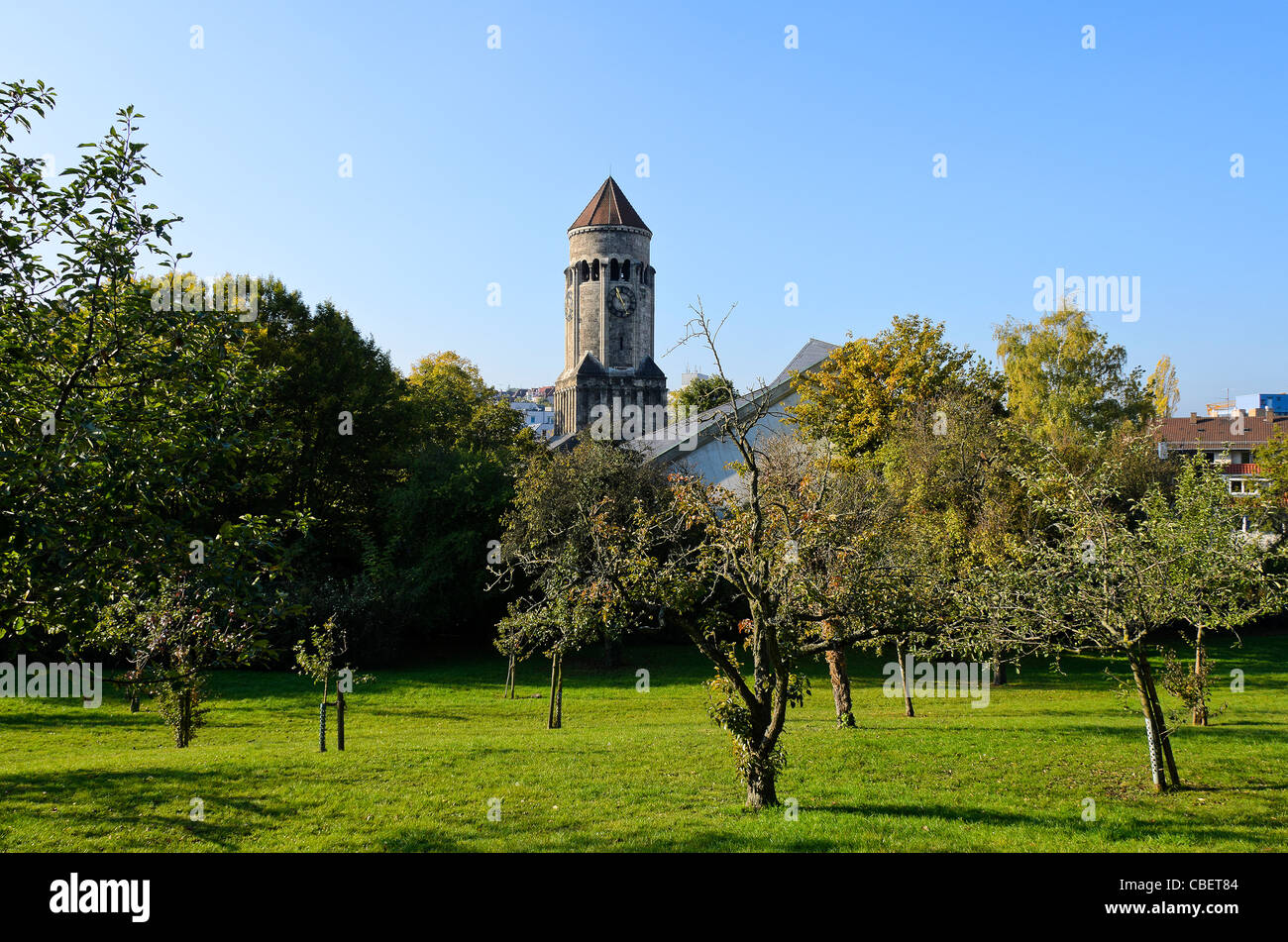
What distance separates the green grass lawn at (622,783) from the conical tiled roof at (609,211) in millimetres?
89317

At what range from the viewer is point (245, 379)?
10383 millimetres

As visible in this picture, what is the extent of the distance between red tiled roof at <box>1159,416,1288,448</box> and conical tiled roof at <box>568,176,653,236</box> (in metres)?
63.2

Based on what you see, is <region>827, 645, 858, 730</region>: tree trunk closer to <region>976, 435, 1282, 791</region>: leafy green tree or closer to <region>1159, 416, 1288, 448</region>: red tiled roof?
<region>976, 435, 1282, 791</region>: leafy green tree

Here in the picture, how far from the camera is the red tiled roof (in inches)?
3366

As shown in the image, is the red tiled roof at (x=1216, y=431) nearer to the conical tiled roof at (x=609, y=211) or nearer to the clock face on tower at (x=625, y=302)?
the clock face on tower at (x=625, y=302)

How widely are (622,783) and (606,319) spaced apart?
304 feet

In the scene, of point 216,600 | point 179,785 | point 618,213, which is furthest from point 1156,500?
point 618,213

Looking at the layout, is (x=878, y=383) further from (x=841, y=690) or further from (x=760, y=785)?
(x=760, y=785)

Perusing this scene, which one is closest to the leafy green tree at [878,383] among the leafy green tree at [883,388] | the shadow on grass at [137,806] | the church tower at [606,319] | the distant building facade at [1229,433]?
the leafy green tree at [883,388]

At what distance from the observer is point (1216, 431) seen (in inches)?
3600

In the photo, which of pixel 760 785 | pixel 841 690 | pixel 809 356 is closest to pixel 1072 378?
pixel 809 356

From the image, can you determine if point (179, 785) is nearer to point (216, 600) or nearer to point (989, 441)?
point (216, 600)

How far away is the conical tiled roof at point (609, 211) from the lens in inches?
4163
